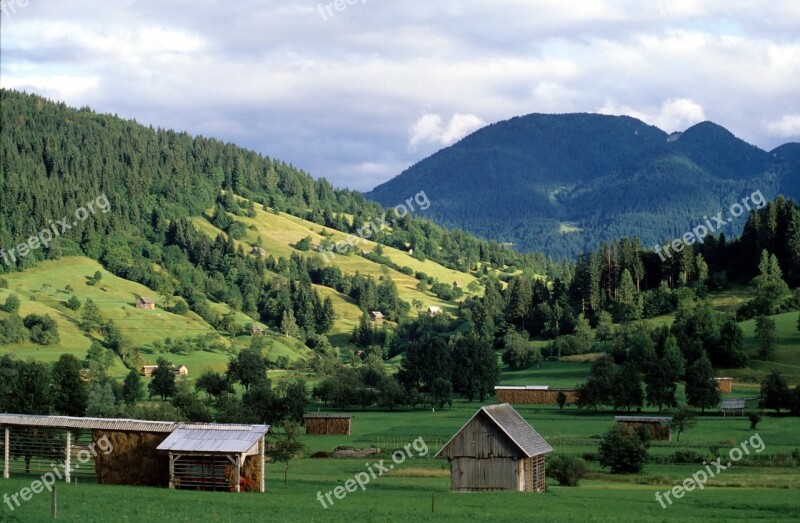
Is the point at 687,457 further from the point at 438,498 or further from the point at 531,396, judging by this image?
the point at 531,396

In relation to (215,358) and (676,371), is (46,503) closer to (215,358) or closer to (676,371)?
(676,371)

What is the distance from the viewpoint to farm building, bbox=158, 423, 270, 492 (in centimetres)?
5262

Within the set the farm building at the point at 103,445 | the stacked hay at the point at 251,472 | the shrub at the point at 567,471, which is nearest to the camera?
the stacked hay at the point at 251,472

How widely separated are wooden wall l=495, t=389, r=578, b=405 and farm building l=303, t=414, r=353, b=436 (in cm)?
2785

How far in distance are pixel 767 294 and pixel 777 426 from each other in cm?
5592

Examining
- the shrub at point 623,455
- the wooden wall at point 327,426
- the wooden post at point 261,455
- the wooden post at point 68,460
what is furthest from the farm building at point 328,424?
the wooden post at point 68,460

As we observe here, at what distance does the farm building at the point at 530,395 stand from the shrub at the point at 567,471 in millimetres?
55460

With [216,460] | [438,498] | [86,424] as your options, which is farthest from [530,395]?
[86,424]

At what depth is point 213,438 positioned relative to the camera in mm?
54125

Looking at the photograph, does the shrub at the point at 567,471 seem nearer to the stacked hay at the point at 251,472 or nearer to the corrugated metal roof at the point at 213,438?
the corrugated metal roof at the point at 213,438

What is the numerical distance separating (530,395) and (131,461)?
67.5 metres

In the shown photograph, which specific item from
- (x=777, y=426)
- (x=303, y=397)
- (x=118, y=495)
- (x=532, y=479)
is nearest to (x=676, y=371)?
(x=777, y=426)

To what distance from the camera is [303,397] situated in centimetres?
9806

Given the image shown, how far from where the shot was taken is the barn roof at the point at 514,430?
55469 mm
